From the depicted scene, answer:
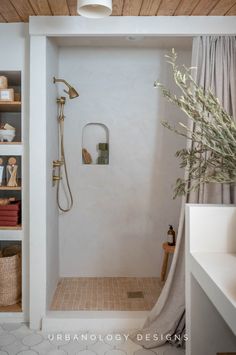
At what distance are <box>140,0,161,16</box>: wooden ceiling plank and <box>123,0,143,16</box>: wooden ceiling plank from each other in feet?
0.11

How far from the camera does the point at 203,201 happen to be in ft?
7.36

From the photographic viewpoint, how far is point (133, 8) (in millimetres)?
2213

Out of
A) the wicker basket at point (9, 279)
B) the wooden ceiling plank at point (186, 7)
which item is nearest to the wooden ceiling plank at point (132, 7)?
the wooden ceiling plank at point (186, 7)

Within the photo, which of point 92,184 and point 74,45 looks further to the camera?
point 92,184

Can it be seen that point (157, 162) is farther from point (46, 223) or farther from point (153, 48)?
point (46, 223)

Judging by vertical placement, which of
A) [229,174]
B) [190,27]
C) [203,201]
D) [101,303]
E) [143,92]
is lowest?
[101,303]

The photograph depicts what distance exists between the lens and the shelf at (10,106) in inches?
97.8

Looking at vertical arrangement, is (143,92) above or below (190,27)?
below

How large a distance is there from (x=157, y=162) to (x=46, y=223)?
129 cm

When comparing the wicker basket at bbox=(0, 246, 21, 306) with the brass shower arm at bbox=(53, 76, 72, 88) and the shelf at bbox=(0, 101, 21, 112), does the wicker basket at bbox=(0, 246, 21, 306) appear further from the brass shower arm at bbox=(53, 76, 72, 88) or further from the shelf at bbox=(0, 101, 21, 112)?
the brass shower arm at bbox=(53, 76, 72, 88)

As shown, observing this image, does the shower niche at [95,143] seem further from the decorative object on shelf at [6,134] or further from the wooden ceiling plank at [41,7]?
the wooden ceiling plank at [41,7]

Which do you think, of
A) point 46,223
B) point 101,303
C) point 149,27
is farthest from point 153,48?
point 101,303

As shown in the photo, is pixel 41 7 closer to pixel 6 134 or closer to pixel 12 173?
pixel 6 134

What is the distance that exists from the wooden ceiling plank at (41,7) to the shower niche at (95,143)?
1.13 m
